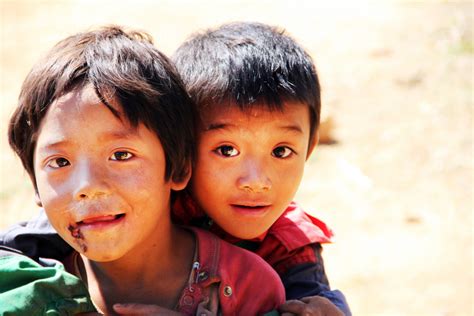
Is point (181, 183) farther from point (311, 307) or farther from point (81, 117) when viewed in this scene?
point (311, 307)

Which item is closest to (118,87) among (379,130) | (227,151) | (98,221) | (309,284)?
(98,221)

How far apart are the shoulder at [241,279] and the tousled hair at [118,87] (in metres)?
0.27

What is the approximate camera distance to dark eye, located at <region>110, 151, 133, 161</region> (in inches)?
97.7

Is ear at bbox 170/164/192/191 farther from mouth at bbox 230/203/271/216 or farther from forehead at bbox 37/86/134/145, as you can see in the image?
forehead at bbox 37/86/134/145

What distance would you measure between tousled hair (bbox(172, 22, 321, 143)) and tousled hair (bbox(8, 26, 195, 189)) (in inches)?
5.1

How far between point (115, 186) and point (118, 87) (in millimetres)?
289

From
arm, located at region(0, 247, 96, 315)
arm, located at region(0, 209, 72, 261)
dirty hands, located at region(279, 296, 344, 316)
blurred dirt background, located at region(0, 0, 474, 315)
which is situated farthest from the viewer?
blurred dirt background, located at region(0, 0, 474, 315)

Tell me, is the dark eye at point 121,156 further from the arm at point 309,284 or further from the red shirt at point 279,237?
the arm at point 309,284

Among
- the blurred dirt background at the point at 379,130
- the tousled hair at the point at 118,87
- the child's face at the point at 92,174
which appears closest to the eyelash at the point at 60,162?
the child's face at the point at 92,174

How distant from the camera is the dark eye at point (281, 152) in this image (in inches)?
114

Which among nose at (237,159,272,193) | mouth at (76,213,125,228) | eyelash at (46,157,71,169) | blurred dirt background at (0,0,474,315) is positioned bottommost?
mouth at (76,213,125,228)

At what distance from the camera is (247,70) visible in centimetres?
284

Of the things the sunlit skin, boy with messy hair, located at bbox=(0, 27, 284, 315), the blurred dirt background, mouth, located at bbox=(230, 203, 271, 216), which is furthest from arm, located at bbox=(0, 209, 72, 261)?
the blurred dirt background

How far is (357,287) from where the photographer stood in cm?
554
